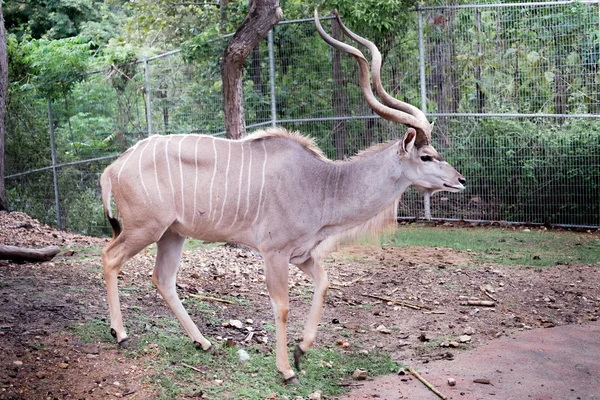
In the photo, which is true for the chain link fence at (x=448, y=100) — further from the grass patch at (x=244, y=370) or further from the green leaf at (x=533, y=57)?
the grass patch at (x=244, y=370)

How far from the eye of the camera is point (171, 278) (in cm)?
532

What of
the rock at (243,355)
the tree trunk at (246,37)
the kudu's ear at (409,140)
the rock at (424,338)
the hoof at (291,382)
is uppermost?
the tree trunk at (246,37)

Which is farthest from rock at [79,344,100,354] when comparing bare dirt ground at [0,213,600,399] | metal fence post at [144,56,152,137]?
metal fence post at [144,56,152,137]

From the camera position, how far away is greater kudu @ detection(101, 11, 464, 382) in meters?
5.02

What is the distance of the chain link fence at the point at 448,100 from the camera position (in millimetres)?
9914

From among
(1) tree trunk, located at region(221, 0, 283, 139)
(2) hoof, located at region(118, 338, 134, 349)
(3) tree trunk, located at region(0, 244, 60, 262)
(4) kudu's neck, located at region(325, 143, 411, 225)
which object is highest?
(1) tree trunk, located at region(221, 0, 283, 139)

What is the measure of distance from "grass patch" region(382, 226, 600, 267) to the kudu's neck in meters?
3.12

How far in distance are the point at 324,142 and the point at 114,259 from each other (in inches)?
244

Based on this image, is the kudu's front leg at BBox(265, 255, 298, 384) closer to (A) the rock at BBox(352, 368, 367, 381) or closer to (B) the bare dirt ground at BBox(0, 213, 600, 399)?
(A) the rock at BBox(352, 368, 367, 381)

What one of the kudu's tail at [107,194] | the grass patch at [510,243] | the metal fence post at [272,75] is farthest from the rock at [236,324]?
the metal fence post at [272,75]

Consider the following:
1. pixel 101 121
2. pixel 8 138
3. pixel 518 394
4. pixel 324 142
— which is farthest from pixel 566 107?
pixel 8 138

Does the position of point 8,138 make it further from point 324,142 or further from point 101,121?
point 324,142

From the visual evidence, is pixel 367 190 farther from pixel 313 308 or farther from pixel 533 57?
pixel 533 57

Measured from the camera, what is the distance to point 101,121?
1184 cm
